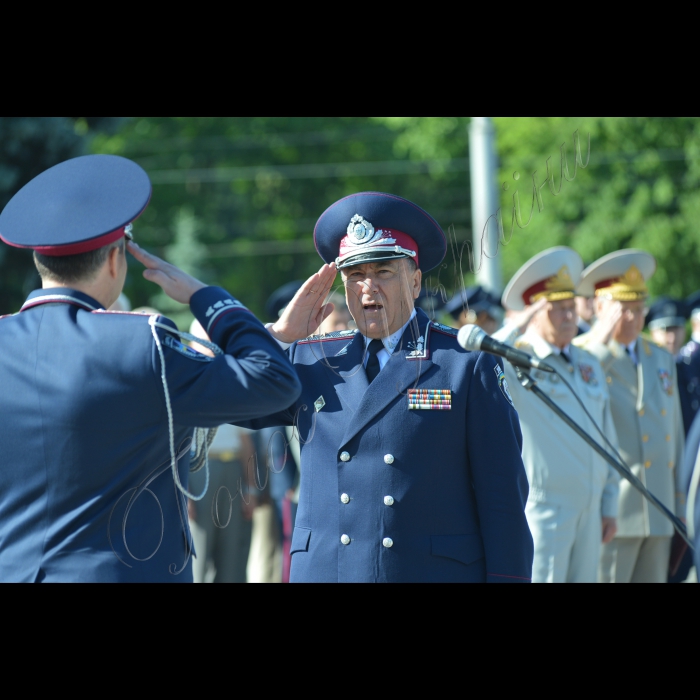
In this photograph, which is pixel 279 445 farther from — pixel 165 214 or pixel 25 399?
pixel 165 214

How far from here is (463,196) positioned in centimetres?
2373

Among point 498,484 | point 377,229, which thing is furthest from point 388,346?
point 498,484

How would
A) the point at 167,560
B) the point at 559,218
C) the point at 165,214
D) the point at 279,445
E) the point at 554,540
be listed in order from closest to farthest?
the point at 167,560 < the point at 554,540 < the point at 279,445 < the point at 559,218 < the point at 165,214

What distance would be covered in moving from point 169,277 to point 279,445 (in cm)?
388

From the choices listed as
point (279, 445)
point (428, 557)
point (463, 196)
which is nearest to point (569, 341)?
point (279, 445)

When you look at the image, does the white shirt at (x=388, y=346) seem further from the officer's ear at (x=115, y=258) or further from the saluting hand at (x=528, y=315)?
the saluting hand at (x=528, y=315)

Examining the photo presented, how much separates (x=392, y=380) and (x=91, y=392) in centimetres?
113

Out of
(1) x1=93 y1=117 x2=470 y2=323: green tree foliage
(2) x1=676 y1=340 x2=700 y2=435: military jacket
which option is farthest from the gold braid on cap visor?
(1) x1=93 y1=117 x2=470 y2=323: green tree foliage

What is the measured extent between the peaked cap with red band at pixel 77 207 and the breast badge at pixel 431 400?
1129 millimetres

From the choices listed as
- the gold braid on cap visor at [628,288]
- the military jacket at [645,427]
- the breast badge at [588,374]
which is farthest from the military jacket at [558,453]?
the gold braid on cap visor at [628,288]

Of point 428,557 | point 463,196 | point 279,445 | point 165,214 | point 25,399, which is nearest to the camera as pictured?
point 25,399

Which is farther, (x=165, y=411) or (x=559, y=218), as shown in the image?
(x=559, y=218)

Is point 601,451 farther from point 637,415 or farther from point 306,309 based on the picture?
point 637,415

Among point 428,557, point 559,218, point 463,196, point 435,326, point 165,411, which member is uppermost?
point 463,196
